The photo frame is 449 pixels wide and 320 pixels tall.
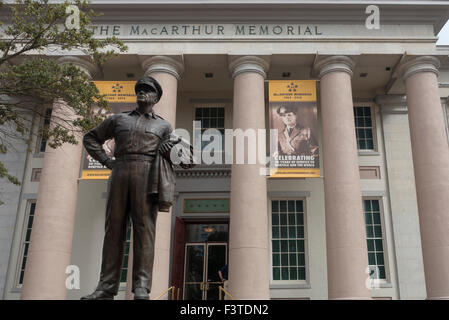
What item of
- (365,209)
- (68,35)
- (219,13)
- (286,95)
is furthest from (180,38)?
(365,209)

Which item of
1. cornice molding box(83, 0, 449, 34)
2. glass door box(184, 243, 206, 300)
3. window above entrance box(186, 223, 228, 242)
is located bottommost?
glass door box(184, 243, 206, 300)

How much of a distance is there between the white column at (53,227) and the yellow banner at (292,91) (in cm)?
716

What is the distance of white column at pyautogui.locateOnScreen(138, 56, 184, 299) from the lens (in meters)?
14.3

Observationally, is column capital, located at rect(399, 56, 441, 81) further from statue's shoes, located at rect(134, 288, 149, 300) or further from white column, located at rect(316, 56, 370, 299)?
statue's shoes, located at rect(134, 288, 149, 300)

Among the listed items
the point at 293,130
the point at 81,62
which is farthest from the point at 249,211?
the point at 81,62

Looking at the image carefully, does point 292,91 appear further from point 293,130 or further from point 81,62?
point 81,62

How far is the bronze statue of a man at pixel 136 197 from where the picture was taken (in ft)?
16.3

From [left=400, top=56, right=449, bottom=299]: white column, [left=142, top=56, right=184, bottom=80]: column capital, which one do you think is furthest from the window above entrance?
[left=400, top=56, right=449, bottom=299]: white column

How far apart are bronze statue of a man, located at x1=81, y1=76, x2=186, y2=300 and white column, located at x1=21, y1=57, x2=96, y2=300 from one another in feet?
30.0

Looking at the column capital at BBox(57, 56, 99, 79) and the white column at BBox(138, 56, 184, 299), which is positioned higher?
the column capital at BBox(57, 56, 99, 79)

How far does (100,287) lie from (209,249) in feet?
46.7

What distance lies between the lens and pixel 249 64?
54.3ft

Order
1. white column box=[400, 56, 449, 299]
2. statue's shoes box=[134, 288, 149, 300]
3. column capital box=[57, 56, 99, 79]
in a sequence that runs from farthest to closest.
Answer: column capital box=[57, 56, 99, 79] < white column box=[400, 56, 449, 299] < statue's shoes box=[134, 288, 149, 300]

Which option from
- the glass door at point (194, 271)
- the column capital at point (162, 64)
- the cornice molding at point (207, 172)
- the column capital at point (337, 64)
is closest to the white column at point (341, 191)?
the column capital at point (337, 64)
